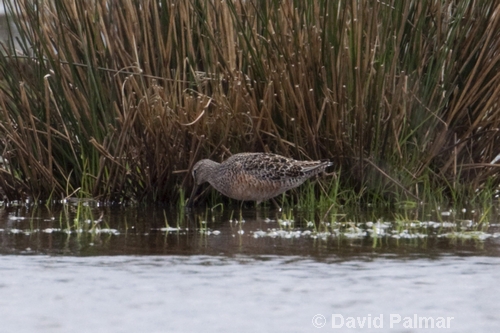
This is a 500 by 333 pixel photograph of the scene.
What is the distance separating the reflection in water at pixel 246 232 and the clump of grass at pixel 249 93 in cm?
41

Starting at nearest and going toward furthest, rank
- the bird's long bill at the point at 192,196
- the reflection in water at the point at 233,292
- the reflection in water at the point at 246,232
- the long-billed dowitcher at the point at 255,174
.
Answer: the reflection in water at the point at 233,292, the reflection in water at the point at 246,232, the long-billed dowitcher at the point at 255,174, the bird's long bill at the point at 192,196

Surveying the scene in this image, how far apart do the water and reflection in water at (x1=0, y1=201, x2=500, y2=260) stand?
1 cm

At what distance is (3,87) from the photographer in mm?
8180

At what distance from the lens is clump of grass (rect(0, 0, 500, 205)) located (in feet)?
24.5

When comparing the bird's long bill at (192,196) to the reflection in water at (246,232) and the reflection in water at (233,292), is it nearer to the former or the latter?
the reflection in water at (246,232)

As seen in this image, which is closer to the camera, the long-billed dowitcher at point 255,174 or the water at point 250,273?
the water at point 250,273

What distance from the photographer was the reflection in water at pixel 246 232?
5941 mm

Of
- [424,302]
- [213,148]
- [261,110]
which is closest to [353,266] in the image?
[424,302]

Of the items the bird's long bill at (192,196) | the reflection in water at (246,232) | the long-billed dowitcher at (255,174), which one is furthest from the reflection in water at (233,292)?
the bird's long bill at (192,196)

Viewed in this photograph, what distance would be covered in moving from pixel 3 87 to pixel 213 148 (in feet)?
5.19

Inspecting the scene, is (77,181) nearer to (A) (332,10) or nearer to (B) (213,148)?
(B) (213,148)

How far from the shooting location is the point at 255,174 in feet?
24.3

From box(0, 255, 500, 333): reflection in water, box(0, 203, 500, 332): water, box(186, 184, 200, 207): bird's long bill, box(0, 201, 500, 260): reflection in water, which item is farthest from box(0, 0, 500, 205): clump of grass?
box(0, 255, 500, 333): reflection in water

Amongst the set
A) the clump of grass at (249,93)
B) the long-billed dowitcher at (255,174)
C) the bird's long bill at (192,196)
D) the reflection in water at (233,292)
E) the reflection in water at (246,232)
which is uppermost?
the clump of grass at (249,93)
